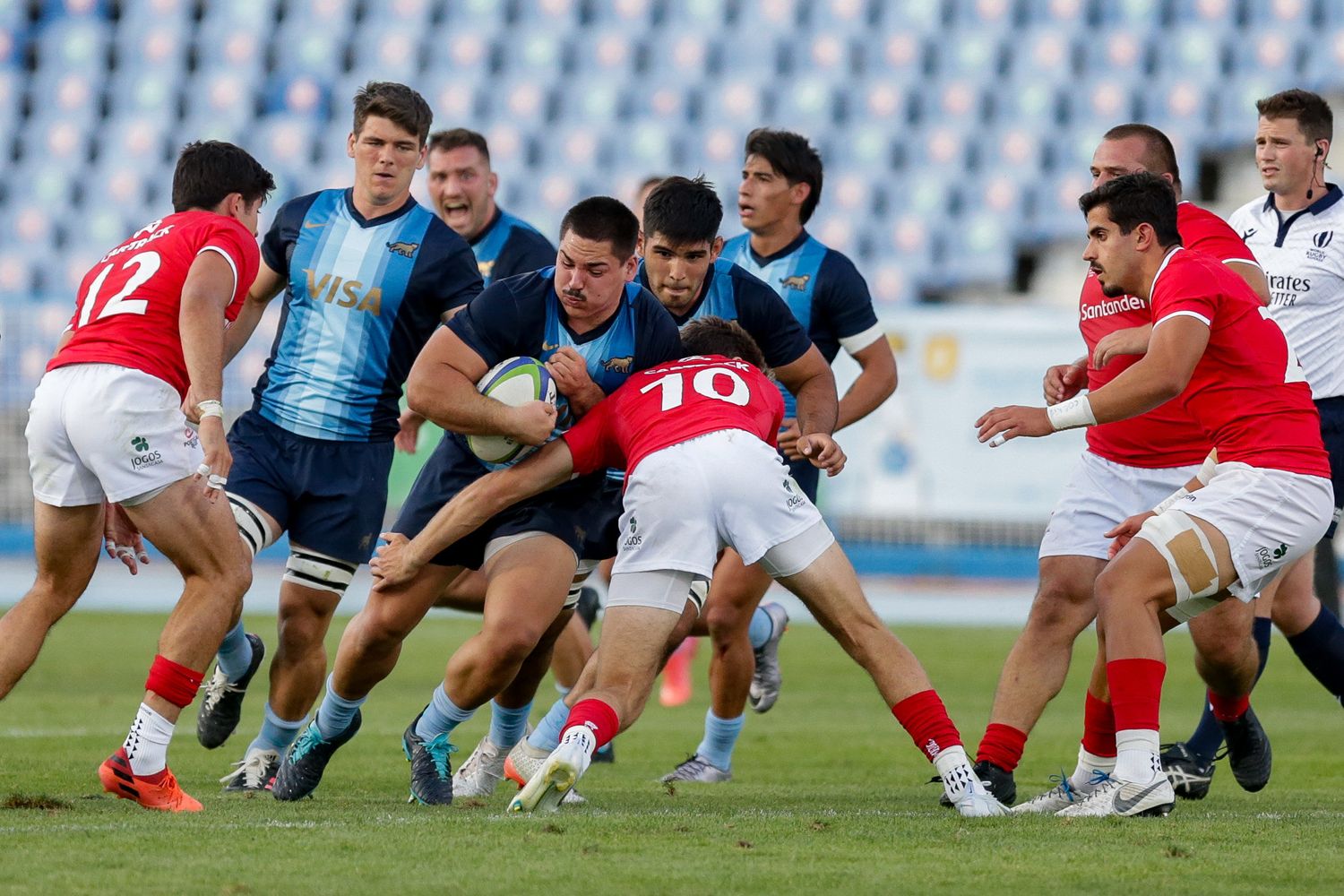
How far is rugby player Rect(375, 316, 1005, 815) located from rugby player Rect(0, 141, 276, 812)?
81 cm

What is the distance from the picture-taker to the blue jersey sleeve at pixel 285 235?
6828 millimetres

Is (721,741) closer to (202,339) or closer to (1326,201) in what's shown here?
(202,339)

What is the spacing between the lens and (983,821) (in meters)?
5.45

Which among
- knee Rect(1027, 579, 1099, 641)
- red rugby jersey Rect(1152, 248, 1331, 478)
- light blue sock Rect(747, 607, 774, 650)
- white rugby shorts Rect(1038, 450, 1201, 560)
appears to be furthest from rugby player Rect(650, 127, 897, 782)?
red rugby jersey Rect(1152, 248, 1331, 478)

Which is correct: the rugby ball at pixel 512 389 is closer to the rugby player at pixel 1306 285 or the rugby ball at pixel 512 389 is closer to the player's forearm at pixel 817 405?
the player's forearm at pixel 817 405

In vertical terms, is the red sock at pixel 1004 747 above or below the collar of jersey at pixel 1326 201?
below

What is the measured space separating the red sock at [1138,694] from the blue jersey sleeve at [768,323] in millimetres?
1849

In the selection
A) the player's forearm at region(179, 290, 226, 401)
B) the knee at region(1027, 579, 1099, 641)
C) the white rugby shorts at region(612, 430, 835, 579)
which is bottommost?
the knee at region(1027, 579, 1099, 641)

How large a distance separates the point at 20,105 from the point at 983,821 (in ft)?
61.8

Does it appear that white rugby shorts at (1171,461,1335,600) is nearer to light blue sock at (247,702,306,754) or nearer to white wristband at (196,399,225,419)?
white wristband at (196,399,225,419)

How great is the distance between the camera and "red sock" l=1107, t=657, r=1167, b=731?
5.63m

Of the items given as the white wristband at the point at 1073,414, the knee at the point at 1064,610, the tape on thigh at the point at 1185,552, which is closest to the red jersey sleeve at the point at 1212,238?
the white wristband at the point at 1073,414

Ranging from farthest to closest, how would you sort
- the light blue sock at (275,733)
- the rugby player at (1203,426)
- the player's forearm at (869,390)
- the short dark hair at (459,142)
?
the short dark hair at (459,142) → the player's forearm at (869,390) → the light blue sock at (275,733) → the rugby player at (1203,426)

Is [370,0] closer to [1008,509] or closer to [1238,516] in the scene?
[1008,509]
